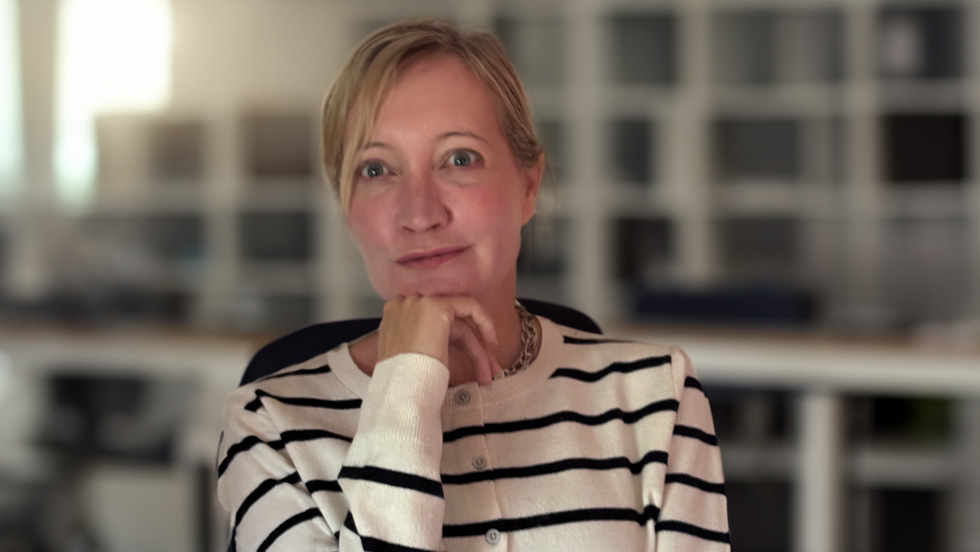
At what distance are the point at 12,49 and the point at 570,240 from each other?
3216mm

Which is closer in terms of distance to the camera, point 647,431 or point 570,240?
point 647,431

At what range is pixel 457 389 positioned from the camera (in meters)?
0.98

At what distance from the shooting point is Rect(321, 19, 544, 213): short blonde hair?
95cm

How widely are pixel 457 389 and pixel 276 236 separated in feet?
13.4

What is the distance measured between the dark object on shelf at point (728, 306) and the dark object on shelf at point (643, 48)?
5.47ft

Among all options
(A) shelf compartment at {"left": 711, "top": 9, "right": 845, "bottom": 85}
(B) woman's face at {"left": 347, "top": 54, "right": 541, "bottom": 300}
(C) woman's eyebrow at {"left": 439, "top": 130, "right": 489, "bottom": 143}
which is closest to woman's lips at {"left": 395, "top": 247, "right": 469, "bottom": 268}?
(B) woman's face at {"left": 347, "top": 54, "right": 541, "bottom": 300}

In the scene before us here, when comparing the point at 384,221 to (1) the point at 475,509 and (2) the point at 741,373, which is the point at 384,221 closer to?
(1) the point at 475,509

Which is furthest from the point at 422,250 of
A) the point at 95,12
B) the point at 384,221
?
the point at 95,12

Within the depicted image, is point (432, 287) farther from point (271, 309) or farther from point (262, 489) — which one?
point (271, 309)

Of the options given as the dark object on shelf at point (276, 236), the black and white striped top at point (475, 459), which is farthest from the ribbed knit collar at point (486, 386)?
the dark object on shelf at point (276, 236)

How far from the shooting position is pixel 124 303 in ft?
16.9

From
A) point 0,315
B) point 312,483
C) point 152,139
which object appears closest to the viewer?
point 312,483

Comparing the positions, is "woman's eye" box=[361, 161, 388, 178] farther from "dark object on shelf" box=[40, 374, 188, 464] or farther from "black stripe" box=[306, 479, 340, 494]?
"dark object on shelf" box=[40, 374, 188, 464]

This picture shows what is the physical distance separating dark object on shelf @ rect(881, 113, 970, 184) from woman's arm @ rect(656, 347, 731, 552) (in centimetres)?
360
